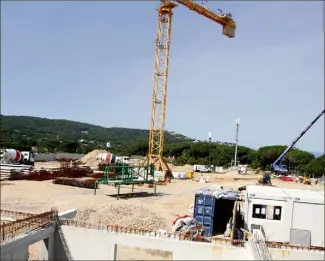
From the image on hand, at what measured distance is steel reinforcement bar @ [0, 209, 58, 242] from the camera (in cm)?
902

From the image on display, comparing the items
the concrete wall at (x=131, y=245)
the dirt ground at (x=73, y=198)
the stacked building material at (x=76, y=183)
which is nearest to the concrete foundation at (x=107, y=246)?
the concrete wall at (x=131, y=245)

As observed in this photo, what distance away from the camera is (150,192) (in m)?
24.6

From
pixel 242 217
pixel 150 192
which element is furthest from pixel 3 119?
pixel 242 217

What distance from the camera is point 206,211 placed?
13.8 m

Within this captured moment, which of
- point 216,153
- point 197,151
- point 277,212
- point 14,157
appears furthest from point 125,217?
point 197,151

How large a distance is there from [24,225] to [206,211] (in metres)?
6.52

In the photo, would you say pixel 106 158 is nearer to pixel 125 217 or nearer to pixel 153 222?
pixel 125 217

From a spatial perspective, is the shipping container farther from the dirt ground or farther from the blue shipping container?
the dirt ground

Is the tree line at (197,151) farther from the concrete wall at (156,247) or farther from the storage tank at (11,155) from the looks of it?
the concrete wall at (156,247)

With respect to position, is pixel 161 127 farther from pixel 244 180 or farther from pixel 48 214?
pixel 48 214

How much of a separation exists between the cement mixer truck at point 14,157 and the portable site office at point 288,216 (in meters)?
18.8

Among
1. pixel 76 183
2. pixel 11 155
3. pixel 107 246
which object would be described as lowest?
pixel 76 183

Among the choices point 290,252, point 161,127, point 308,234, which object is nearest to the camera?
A: point 290,252

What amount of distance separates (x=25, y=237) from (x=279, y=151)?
136ft
